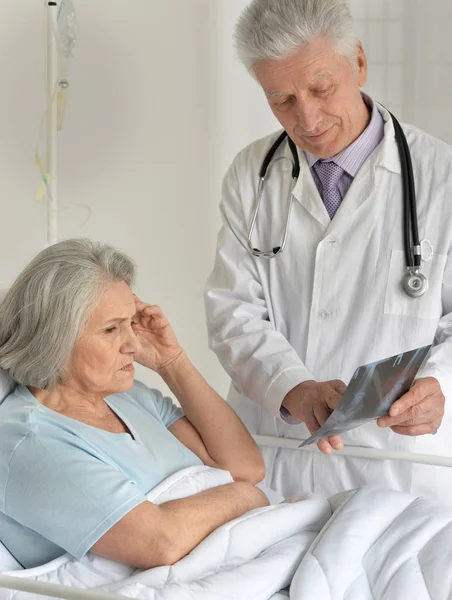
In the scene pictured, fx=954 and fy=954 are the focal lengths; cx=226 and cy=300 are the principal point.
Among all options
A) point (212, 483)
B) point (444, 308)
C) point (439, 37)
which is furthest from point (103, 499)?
point (439, 37)

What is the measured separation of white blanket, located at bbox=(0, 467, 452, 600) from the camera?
5.00ft

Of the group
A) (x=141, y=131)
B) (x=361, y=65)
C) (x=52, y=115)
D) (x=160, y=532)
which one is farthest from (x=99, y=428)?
(x=141, y=131)

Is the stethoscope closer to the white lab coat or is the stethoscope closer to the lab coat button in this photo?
the white lab coat

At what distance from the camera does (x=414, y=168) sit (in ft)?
6.71

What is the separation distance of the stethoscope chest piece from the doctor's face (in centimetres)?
32

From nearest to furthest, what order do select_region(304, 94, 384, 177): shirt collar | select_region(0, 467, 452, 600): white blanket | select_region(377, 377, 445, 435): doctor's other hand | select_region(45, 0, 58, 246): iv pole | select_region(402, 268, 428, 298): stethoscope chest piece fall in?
1. select_region(0, 467, 452, 600): white blanket
2. select_region(377, 377, 445, 435): doctor's other hand
3. select_region(402, 268, 428, 298): stethoscope chest piece
4. select_region(304, 94, 384, 177): shirt collar
5. select_region(45, 0, 58, 246): iv pole

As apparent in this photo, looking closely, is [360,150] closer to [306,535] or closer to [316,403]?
[316,403]

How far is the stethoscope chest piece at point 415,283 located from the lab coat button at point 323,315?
181mm

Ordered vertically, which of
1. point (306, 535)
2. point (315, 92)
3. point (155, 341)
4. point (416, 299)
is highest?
point (315, 92)

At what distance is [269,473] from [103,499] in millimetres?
602

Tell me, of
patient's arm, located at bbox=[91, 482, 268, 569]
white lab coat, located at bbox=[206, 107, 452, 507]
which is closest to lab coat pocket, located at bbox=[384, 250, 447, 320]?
white lab coat, located at bbox=[206, 107, 452, 507]

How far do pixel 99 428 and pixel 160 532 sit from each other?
299 millimetres

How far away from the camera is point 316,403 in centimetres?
189

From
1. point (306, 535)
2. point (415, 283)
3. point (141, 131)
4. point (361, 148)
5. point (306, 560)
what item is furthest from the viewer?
point (141, 131)
